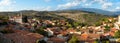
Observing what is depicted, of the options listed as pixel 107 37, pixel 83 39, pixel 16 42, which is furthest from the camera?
pixel 107 37

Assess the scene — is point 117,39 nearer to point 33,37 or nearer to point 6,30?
point 33,37

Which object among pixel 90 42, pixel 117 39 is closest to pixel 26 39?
pixel 90 42

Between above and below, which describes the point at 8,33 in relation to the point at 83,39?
above

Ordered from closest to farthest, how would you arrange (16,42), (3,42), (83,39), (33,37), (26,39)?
(3,42), (16,42), (26,39), (33,37), (83,39)

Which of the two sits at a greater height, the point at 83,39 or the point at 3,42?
the point at 3,42

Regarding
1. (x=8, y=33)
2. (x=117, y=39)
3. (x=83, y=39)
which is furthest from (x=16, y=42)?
(x=117, y=39)

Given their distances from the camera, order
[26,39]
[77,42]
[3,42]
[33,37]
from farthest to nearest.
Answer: [77,42]
[33,37]
[26,39]
[3,42]

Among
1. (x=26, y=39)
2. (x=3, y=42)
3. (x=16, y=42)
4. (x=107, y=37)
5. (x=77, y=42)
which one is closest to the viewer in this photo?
(x=3, y=42)

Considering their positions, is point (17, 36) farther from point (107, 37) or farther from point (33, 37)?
point (107, 37)

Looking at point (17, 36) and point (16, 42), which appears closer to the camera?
point (16, 42)
